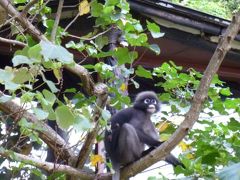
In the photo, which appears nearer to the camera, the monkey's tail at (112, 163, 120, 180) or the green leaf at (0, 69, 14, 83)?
the green leaf at (0, 69, 14, 83)

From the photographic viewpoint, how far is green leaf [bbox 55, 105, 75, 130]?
79.0 inches

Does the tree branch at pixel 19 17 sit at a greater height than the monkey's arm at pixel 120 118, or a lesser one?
greater

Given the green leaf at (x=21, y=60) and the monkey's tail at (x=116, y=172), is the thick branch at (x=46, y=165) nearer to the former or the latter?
the monkey's tail at (x=116, y=172)

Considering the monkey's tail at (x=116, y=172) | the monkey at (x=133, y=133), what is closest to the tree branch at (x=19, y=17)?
the monkey's tail at (x=116, y=172)

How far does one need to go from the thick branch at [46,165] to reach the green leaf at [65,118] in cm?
67

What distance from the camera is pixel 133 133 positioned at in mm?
3977

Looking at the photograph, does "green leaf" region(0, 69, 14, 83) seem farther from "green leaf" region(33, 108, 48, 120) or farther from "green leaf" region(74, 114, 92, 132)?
"green leaf" region(74, 114, 92, 132)

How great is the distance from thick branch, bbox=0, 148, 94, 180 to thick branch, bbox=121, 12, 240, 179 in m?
0.40

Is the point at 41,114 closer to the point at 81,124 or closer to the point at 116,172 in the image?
the point at 81,124

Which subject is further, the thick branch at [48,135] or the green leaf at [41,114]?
the thick branch at [48,135]

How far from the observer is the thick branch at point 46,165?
2.63 metres

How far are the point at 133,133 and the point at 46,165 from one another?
1212mm

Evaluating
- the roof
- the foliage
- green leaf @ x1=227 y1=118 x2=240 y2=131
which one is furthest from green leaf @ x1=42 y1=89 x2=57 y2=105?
the roof

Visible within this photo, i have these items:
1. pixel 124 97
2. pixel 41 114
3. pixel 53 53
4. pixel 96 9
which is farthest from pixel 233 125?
pixel 53 53
